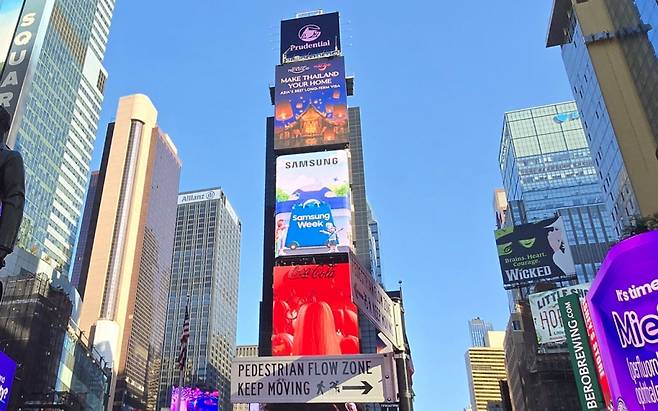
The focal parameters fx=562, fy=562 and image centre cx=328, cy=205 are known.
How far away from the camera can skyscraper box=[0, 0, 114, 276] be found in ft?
284

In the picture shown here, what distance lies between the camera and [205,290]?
573 feet

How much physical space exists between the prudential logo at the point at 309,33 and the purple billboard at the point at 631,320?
67595 mm

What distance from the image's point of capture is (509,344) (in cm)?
8038

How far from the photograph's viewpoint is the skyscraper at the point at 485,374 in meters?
176

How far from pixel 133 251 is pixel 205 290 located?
121 feet

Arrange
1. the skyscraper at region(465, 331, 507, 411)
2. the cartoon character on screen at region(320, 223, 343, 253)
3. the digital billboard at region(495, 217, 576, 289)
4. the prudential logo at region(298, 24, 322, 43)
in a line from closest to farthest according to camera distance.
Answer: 1. the digital billboard at region(495, 217, 576, 289)
2. the cartoon character on screen at region(320, 223, 343, 253)
3. the prudential logo at region(298, 24, 322, 43)
4. the skyscraper at region(465, 331, 507, 411)

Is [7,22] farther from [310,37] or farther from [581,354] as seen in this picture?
[581,354]

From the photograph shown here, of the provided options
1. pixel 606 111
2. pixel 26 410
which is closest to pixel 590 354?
pixel 606 111

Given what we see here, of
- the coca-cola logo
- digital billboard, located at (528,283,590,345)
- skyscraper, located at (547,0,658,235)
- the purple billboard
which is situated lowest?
the purple billboard

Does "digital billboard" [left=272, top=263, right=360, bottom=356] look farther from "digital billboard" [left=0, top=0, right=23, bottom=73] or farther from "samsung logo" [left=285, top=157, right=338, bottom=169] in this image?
"digital billboard" [left=0, top=0, right=23, bottom=73]

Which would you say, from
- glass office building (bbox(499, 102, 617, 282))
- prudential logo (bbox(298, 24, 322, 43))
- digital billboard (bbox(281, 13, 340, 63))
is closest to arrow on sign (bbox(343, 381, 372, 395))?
digital billboard (bbox(281, 13, 340, 63))

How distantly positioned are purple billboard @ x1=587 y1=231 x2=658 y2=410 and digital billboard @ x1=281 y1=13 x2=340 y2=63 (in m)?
64.6

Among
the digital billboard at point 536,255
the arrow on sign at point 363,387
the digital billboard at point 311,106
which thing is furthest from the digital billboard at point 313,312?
the arrow on sign at point 363,387

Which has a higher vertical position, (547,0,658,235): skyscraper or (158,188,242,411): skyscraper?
(158,188,242,411): skyscraper
